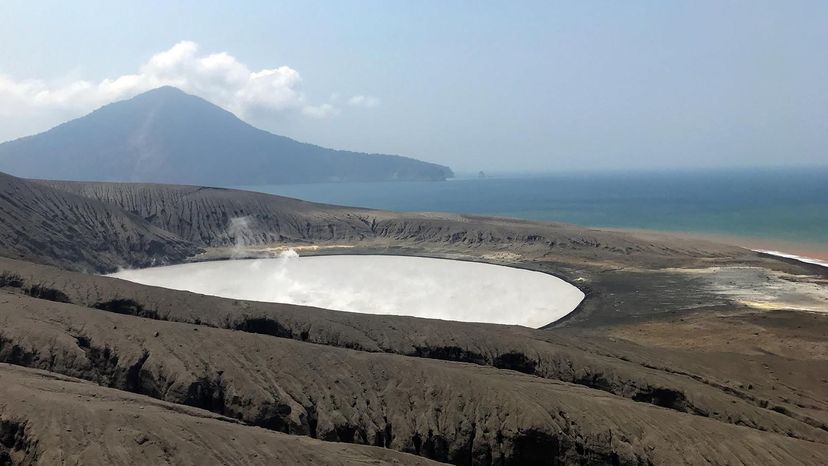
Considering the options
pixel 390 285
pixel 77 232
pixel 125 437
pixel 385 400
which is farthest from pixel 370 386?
pixel 77 232

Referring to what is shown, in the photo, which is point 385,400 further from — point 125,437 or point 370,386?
point 125,437

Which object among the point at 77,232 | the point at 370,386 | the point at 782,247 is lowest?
the point at 782,247

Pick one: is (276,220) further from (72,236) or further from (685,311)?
(685,311)

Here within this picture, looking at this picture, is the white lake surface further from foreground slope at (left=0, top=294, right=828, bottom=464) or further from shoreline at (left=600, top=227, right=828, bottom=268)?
shoreline at (left=600, top=227, right=828, bottom=268)

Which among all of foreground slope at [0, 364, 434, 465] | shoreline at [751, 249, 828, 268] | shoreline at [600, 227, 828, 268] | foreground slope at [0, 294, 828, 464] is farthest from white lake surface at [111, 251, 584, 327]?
shoreline at [600, 227, 828, 268]

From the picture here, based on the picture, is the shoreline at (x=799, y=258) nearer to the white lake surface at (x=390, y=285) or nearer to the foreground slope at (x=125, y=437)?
the white lake surface at (x=390, y=285)

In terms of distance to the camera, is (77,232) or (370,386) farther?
(77,232)

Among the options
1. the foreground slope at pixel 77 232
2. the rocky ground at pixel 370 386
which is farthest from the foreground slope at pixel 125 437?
the foreground slope at pixel 77 232

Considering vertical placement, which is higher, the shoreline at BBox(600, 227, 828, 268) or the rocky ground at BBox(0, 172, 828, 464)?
the rocky ground at BBox(0, 172, 828, 464)
